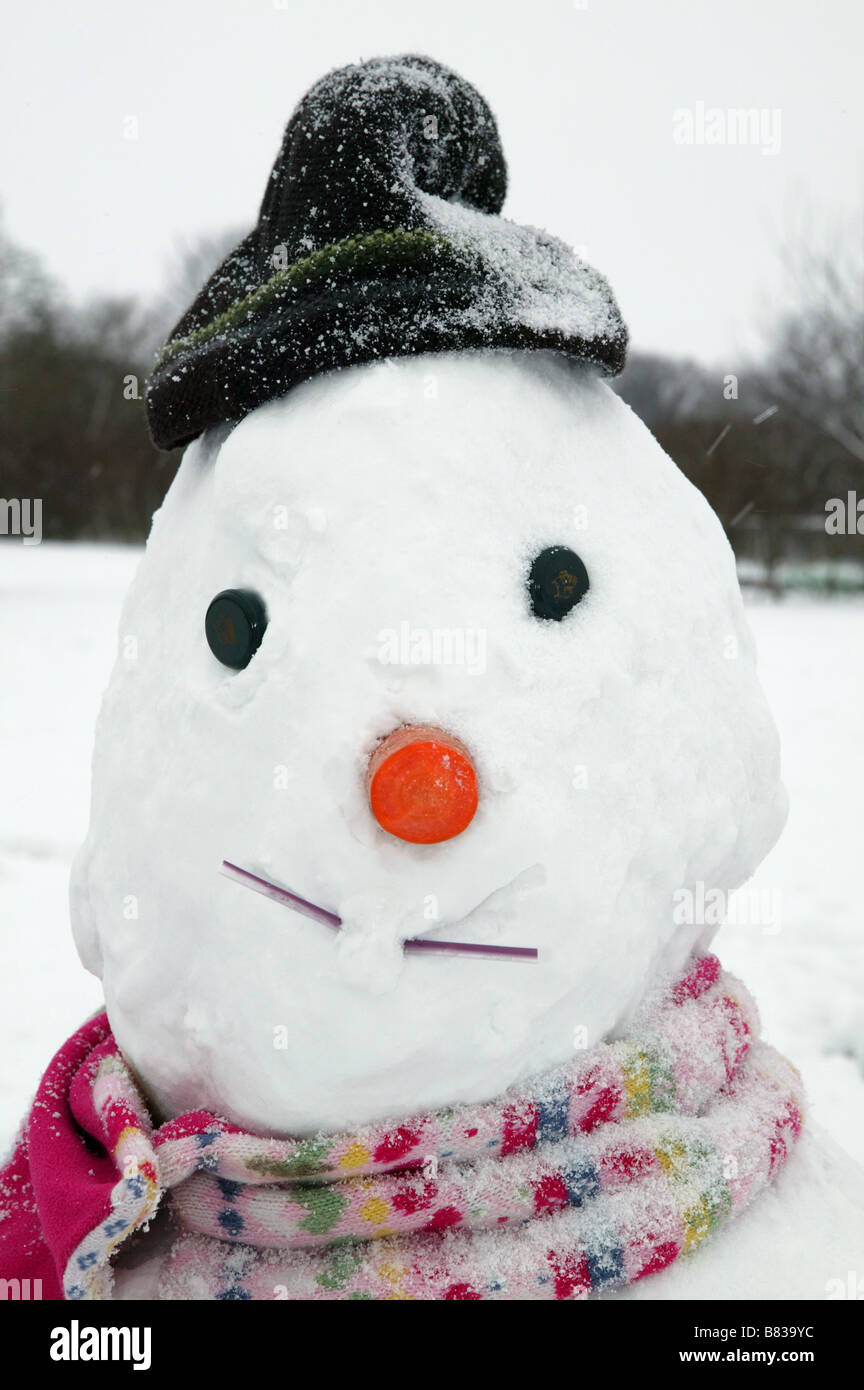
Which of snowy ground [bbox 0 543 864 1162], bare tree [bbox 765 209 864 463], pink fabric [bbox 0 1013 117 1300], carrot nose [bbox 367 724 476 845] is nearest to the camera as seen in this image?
carrot nose [bbox 367 724 476 845]

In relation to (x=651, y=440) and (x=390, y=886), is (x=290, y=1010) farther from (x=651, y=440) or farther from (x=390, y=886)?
(x=651, y=440)

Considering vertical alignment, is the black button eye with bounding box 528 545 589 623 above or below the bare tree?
below

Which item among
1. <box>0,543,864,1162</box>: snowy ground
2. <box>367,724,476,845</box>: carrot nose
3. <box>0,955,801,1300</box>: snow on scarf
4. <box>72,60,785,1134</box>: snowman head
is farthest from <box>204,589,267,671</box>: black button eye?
<box>0,543,864,1162</box>: snowy ground

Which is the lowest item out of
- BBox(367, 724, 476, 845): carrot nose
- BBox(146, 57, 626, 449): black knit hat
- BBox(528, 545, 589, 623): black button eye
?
BBox(367, 724, 476, 845): carrot nose

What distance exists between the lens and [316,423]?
1.36 metres

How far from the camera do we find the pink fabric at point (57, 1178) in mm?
1276

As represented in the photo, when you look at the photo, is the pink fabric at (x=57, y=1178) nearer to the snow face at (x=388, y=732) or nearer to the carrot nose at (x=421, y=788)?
the snow face at (x=388, y=732)

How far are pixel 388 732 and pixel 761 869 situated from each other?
10.5 feet

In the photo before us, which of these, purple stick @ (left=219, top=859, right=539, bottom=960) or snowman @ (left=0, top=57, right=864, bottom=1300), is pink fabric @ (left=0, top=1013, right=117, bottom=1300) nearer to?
snowman @ (left=0, top=57, right=864, bottom=1300)

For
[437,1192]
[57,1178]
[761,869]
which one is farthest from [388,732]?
[761,869]

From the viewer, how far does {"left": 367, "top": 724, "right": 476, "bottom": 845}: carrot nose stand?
3.85 ft

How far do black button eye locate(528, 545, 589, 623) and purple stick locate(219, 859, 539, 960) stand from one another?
0.40m

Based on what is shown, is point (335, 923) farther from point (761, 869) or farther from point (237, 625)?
point (761, 869)

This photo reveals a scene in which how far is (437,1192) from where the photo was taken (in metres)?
1.27
